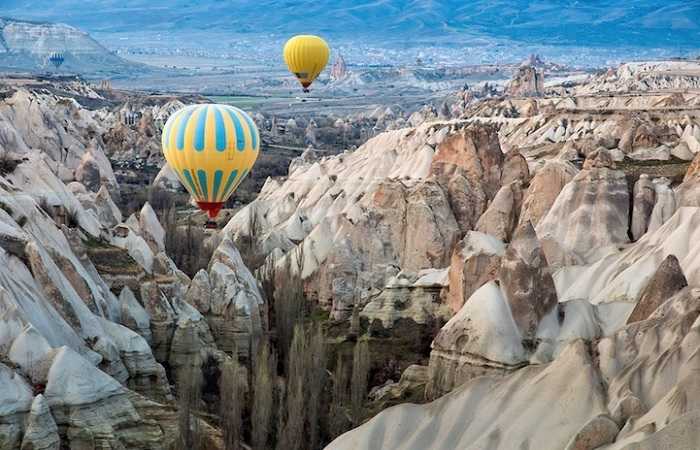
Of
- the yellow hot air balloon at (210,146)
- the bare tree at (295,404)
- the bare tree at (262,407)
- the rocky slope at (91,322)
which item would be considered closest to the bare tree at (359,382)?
the bare tree at (295,404)

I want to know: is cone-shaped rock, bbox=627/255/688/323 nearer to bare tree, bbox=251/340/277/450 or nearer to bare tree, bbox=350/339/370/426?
bare tree, bbox=350/339/370/426

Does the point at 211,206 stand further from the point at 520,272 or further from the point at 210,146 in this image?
the point at 520,272

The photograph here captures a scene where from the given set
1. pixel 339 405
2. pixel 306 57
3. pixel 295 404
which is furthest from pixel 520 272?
pixel 306 57

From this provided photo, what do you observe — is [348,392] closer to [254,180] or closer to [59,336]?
[59,336]

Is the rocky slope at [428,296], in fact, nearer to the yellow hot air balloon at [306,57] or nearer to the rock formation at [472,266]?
the rock formation at [472,266]

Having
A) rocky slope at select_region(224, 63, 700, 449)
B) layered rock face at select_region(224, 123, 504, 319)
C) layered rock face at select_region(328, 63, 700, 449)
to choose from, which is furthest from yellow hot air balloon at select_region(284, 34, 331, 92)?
layered rock face at select_region(328, 63, 700, 449)

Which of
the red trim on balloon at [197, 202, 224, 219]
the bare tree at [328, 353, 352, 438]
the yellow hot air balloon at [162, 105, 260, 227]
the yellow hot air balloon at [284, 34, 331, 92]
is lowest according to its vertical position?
the bare tree at [328, 353, 352, 438]

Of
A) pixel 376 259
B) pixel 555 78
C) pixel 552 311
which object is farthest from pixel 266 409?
pixel 555 78
